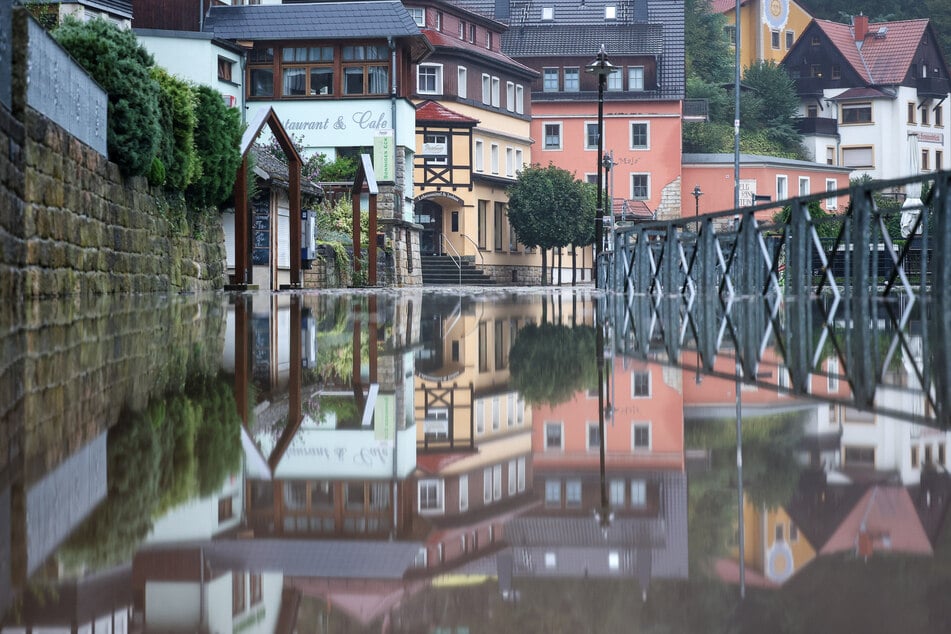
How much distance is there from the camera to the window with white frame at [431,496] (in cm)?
296

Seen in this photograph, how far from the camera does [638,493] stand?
3082mm

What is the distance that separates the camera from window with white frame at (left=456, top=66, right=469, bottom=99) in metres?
68.1

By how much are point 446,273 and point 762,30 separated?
57.1 m

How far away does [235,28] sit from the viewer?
49.4 meters

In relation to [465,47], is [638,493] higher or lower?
lower

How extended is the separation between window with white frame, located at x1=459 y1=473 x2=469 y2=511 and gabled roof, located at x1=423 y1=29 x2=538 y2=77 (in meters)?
61.1

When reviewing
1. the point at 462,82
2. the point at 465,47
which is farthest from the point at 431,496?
the point at 462,82

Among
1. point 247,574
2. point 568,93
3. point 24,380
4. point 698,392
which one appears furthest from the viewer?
point 568,93

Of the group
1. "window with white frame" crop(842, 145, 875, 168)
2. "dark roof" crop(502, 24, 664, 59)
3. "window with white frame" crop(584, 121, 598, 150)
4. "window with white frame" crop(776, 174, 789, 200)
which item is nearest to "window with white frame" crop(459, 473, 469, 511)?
"window with white frame" crop(584, 121, 598, 150)

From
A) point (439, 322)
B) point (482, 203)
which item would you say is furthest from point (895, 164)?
point (439, 322)

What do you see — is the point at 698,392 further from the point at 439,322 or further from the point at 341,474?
the point at 439,322

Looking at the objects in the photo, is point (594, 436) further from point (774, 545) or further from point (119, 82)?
point (119, 82)

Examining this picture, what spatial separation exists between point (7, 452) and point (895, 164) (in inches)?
3937

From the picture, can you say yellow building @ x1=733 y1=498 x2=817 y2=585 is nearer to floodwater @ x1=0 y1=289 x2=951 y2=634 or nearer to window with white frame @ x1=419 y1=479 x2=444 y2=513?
floodwater @ x1=0 y1=289 x2=951 y2=634
